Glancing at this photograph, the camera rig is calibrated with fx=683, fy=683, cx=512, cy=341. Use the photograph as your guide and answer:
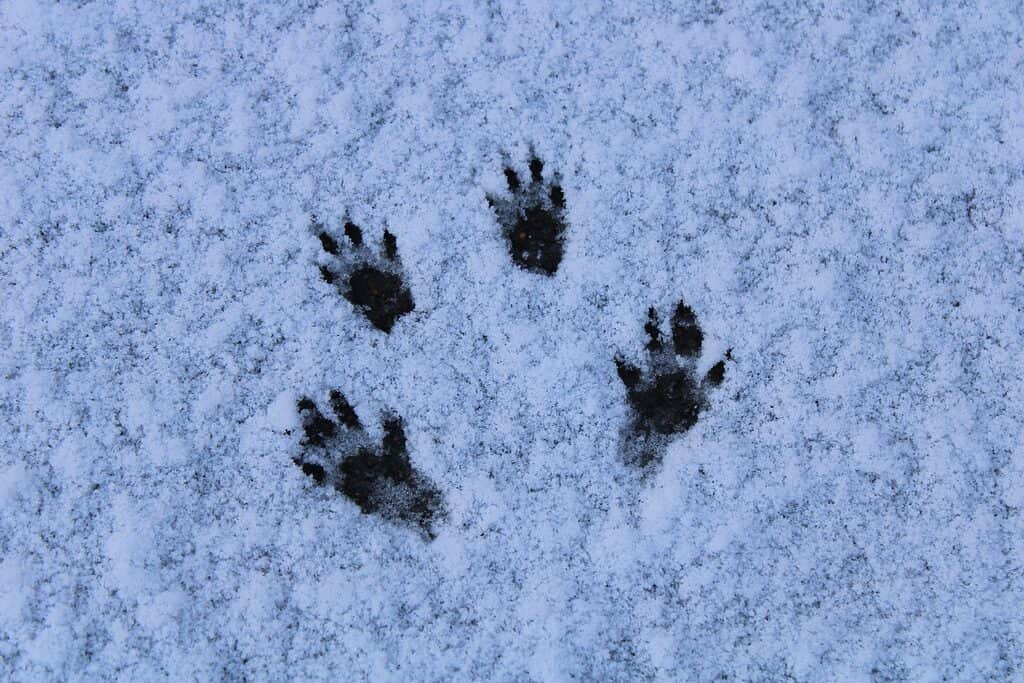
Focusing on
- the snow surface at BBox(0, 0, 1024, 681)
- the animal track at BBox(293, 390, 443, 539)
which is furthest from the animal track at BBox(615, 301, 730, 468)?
the animal track at BBox(293, 390, 443, 539)

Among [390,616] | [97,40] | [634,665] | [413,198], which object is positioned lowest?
[634,665]

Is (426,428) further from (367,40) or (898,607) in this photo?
(898,607)

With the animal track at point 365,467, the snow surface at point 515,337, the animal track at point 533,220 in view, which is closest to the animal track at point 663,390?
the snow surface at point 515,337

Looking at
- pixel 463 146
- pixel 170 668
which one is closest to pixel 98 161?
pixel 463 146

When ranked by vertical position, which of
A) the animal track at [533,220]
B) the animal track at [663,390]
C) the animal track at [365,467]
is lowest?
the animal track at [663,390]

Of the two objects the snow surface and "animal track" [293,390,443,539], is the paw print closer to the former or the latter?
the snow surface

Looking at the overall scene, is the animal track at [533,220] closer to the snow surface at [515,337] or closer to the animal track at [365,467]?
the snow surface at [515,337]
